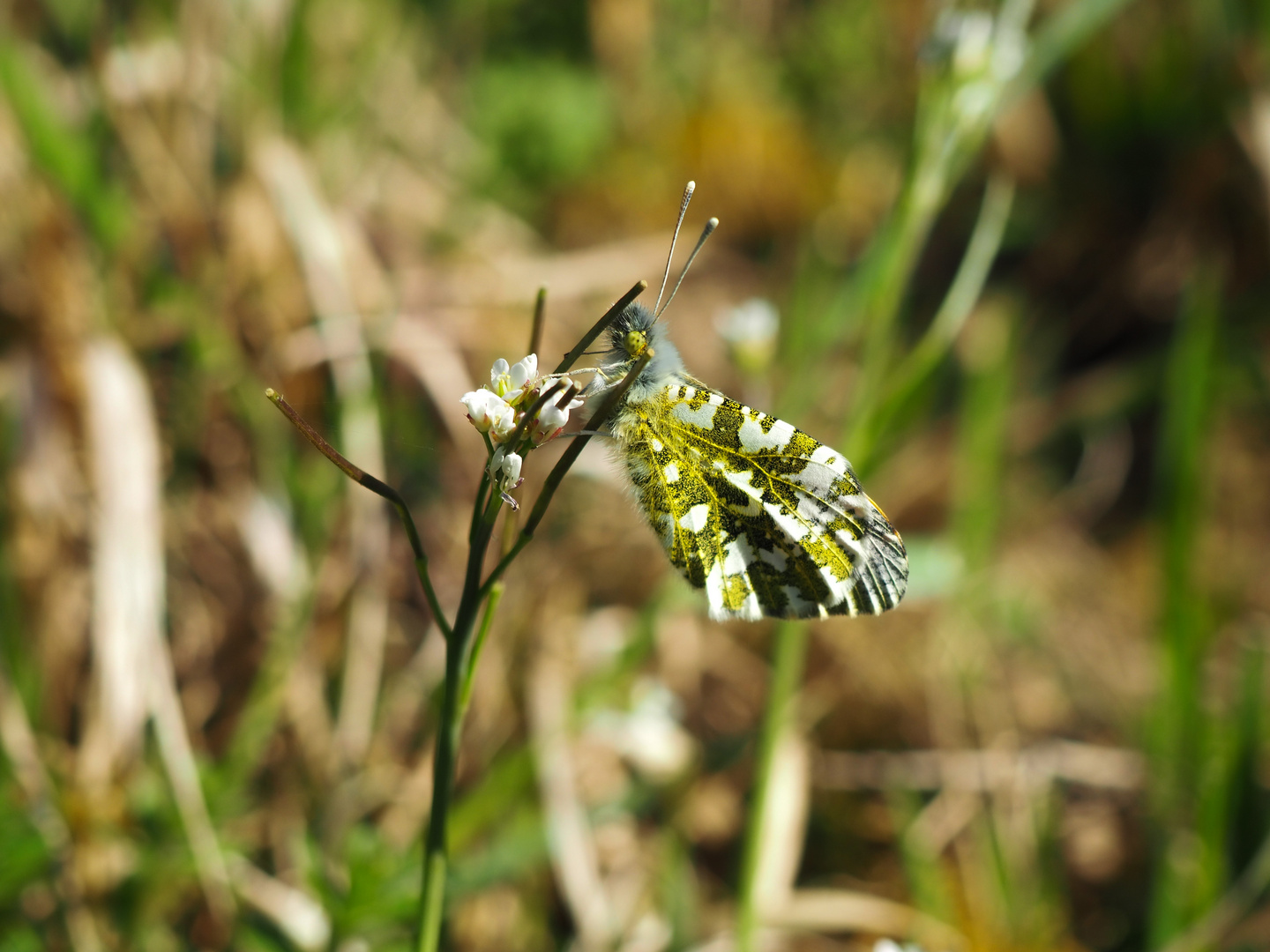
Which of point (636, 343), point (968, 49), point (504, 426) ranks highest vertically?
point (968, 49)

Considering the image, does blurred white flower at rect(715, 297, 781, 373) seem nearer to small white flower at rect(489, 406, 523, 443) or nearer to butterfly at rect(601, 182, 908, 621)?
butterfly at rect(601, 182, 908, 621)

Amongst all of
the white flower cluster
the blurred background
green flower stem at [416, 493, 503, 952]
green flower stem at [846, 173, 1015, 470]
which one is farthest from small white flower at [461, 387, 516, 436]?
green flower stem at [846, 173, 1015, 470]

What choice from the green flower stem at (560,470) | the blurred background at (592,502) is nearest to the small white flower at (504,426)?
the green flower stem at (560,470)

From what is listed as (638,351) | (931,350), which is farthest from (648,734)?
(638,351)

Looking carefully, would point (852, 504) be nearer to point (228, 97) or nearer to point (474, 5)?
point (228, 97)

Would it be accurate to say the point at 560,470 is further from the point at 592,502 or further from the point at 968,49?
the point at 592,502
